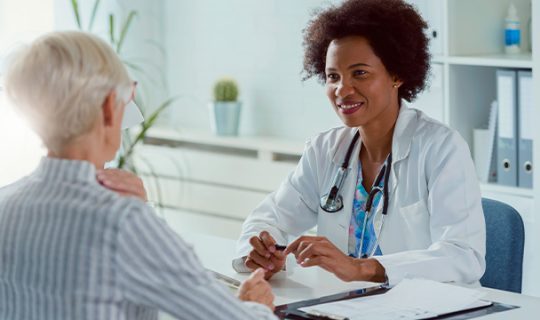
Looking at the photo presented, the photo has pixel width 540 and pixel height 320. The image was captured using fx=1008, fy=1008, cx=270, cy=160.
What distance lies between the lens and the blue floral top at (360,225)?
2605 millimetres

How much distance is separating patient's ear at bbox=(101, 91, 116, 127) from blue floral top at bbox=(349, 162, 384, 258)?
47.2 inches

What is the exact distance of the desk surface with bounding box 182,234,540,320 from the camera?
2068mm

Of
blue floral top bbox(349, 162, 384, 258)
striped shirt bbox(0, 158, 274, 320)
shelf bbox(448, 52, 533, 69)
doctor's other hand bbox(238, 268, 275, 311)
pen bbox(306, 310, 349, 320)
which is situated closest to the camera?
striped shirt bbox(0, 158, 274, 320)

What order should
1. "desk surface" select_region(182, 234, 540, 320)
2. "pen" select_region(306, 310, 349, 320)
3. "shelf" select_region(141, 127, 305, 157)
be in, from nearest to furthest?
"pen" select_region(306, 310, 349, 320)
"desk surface" select_region(182, 234, 540, 320)
"shelf" select_region(141, 127, 305, 157)

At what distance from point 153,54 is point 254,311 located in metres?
3.50

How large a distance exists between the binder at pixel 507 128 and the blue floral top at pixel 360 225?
100 cm

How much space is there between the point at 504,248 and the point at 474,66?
1280 millimetres

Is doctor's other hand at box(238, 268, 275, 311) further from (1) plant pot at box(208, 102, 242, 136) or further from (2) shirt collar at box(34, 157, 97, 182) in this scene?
(1) plant pot at box(208, 102, 242, 136)

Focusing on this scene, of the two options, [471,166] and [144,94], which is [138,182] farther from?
[144,94]

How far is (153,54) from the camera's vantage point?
4.93 metres

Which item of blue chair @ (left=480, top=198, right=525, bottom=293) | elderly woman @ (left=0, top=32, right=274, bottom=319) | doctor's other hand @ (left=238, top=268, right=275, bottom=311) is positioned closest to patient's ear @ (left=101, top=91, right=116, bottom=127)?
elderly woman @ (left=0, top=32, right=274, bottom=319)

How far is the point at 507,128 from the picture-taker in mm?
3500

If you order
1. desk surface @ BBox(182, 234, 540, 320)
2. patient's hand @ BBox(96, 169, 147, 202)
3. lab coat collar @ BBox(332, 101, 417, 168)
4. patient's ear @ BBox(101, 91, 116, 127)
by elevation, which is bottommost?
desk surface @ BBox(182, 234, 540, 320)

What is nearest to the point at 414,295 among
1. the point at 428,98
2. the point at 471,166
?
the point at 471,166
